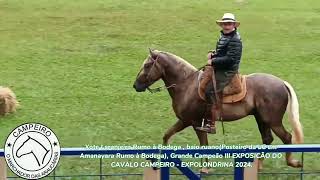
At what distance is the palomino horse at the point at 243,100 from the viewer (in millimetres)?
7859

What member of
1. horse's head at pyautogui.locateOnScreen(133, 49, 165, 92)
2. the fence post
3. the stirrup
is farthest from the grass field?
the fence post

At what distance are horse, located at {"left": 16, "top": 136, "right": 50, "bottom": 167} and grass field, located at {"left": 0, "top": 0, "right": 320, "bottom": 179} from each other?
126 inches

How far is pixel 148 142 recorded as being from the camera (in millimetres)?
9102

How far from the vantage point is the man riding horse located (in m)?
7.54

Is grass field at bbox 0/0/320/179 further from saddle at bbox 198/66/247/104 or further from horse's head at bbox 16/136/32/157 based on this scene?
horse's head at bbox 16/136/32/157

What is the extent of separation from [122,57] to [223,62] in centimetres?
619

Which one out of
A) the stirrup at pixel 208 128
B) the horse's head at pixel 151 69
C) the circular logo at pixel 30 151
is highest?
the horse's head at pixel 151 69

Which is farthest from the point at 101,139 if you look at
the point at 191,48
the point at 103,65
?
the point at 191,48

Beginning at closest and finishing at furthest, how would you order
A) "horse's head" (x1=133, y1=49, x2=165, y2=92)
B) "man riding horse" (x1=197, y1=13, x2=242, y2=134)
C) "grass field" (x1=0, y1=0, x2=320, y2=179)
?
"man riding horse" (x1=197, y1=13, x2=242, y2=134) < "horse's head" (x1=133, y1=49, x2=165, y2=92) < "grass field" (x1=0, y1=0, x2=320, y2=179)

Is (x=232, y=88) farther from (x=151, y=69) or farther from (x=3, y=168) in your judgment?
(x=3, y=168)

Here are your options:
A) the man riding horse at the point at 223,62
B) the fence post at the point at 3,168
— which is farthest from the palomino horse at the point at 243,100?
the fence post at the point at 3,168

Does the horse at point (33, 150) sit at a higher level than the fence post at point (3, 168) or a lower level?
higher

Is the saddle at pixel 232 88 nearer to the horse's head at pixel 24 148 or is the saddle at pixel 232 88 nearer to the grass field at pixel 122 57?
the grass field at pixel 122 57

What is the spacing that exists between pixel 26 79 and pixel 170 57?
465 cm
